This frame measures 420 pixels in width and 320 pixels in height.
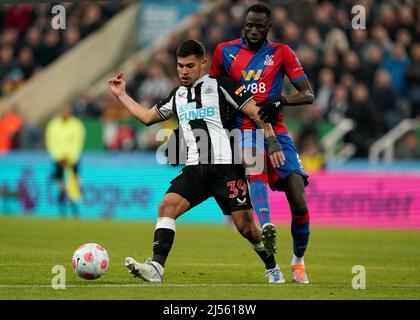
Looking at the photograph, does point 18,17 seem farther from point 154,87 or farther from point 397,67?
point 397,67

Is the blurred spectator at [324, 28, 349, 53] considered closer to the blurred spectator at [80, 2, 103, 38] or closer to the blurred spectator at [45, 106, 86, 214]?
the blurred spectator at [45, 106, 86, 214]

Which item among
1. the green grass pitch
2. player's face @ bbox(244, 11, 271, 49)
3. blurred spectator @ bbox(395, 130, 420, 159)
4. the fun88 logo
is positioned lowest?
the green grass pitch

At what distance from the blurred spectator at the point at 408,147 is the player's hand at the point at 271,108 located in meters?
12.5

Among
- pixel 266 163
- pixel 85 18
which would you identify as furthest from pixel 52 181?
pixel 266 163

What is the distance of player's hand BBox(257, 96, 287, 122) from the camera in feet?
31.9

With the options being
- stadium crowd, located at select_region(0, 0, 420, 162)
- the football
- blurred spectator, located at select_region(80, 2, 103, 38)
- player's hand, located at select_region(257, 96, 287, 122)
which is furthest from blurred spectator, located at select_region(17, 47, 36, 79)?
the football

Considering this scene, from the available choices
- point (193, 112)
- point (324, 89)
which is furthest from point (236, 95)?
point (324, 89)

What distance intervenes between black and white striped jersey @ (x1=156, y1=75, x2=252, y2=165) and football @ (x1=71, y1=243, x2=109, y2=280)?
122 centimetres

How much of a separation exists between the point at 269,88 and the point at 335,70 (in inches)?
515

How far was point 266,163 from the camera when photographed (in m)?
10.1

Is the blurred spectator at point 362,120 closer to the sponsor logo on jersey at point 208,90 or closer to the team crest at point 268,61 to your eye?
the team crest at point 268,61

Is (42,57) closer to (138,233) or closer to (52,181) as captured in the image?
(52,181)

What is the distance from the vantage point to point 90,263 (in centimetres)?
938

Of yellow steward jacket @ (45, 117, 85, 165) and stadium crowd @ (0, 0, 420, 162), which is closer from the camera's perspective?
stadium crowd @ (0, 0, 420, 162)
